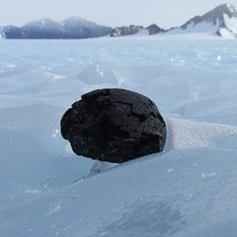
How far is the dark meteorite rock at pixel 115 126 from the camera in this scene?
1.72m

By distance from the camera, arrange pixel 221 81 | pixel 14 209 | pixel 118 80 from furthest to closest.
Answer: pixel 118 80 → pixel 221 81 → pixel 14 209

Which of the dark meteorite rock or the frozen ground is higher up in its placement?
the dark meteorite rock

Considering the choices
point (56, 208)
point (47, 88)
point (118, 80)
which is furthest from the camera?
point (118, 80)

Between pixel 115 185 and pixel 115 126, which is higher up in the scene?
pixel 115 126

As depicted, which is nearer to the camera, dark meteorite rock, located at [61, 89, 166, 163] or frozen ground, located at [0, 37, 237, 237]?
frozen ground, located at [0, 37, 237, 237]

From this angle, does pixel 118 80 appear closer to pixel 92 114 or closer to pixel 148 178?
pixel 92 114

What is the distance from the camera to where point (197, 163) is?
142 centimetres

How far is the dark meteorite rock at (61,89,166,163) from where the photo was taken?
1.72 meters

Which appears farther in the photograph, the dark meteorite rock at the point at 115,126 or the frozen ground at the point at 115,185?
the dark meteorite rock at the point at 115,126

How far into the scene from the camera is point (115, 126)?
5.62ft

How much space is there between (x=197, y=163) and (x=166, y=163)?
5.8 inches

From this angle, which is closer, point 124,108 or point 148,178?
point 148,178

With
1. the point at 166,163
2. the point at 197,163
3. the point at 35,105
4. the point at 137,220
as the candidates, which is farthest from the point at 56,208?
the point at 35,105

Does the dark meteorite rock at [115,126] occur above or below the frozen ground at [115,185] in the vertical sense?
above
